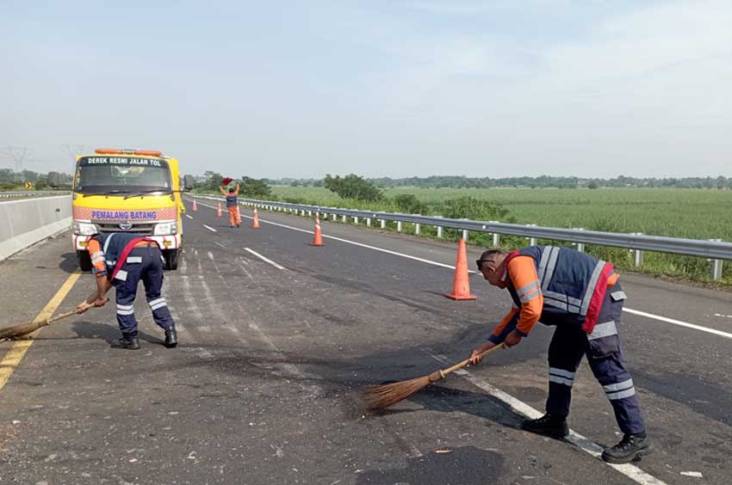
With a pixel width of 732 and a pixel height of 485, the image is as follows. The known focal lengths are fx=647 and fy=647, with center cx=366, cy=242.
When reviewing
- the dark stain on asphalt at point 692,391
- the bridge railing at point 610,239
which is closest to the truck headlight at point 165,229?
the dark stain on asphalt at point 692,391

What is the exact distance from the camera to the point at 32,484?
3510mm

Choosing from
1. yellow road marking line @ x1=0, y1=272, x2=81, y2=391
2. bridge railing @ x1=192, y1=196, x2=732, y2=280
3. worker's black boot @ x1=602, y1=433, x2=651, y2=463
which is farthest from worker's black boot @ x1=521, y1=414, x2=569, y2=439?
bridge railing @ x1=192, y1=196, x2=732, y2=280

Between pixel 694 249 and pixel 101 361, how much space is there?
10.3m

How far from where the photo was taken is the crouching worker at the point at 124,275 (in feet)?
20.9

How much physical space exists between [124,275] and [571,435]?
443 cm

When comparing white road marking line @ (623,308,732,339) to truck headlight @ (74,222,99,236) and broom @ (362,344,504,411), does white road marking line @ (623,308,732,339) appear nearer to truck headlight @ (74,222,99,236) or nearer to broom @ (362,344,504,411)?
broom @ (362,344,504,411)

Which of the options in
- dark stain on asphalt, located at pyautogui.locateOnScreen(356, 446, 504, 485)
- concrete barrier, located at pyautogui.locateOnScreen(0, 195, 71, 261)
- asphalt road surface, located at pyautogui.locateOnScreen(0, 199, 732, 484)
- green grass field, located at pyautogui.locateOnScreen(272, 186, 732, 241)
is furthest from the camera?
green grass field, located at pyautogui.locateOnScreen(272, 186, 732, 241)

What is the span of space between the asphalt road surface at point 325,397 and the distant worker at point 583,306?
0.79 feet

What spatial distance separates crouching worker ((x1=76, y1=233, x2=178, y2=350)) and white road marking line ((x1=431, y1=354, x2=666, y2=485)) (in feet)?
9.33

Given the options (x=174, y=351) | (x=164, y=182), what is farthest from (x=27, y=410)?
(x=164, y=182)

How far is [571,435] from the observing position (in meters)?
4.31

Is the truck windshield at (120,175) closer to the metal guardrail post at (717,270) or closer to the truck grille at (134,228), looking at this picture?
the truck grille at (134,228)

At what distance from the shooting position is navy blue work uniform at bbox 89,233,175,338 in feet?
21.0

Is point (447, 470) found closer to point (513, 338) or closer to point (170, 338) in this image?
point (513, 338)
